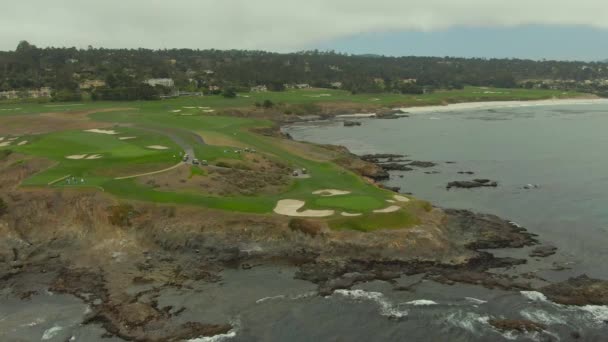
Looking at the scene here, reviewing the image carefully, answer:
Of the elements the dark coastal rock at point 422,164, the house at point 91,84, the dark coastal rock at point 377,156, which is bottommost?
the dark coastal rock at point 422,164

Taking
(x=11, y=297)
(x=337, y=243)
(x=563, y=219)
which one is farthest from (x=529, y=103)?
(x=11, y=297)

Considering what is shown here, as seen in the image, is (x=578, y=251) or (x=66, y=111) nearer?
(x=578, y=251)

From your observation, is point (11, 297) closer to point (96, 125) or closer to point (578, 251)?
point (578, 251)

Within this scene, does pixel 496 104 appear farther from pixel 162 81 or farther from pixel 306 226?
pixel 306 226

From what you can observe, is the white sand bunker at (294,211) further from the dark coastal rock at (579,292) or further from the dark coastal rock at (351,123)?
the dark coastal rock at (351,123)

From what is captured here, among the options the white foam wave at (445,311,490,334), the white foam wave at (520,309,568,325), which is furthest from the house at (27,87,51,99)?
the white foam wave at (520,309,568,325)

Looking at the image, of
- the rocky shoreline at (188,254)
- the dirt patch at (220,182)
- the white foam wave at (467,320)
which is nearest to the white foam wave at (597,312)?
the rocky shoreline at (188,254)

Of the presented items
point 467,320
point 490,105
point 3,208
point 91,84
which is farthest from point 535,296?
point 490,105
